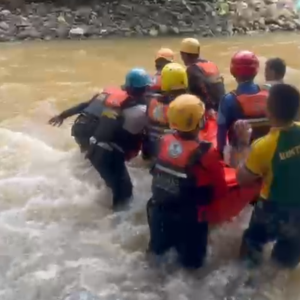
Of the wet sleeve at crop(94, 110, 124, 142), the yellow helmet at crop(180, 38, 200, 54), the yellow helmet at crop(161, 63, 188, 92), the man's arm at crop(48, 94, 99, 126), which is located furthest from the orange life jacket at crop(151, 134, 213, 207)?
the yellow helmet at crop(180, 38, 200, 54)

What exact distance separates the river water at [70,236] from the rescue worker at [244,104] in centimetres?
76

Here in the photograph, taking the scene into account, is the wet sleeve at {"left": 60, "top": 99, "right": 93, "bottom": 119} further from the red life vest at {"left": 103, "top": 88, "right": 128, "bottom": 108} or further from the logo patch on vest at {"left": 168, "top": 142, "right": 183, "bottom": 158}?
the logo patch on vest at {"left": 168, "top": 142, "right": 183, "bottom": 158}

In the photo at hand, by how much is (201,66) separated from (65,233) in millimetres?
2168

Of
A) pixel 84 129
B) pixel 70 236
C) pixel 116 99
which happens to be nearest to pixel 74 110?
pixel 84 129

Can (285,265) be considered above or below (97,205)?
above

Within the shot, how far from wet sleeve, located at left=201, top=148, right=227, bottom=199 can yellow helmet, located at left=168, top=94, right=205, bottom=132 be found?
8.1 inches

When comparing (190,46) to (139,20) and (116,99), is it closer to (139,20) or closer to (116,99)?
(116,99)

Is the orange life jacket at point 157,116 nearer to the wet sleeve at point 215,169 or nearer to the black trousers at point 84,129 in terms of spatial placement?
the black trousers at point 84,129

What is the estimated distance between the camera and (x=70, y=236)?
509cm

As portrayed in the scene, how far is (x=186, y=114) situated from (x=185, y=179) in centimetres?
40

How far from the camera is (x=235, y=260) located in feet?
14.9

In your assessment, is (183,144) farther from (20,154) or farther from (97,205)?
(20,154)

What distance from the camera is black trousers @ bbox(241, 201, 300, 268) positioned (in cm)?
391

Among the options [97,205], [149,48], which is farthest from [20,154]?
[149,48]
